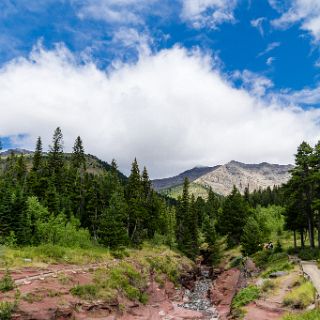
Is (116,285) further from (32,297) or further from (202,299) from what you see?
(202,299)

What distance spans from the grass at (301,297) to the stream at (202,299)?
33.8 feet

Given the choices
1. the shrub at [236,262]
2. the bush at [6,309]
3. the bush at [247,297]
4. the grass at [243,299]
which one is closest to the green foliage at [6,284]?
the bush at [6,309]

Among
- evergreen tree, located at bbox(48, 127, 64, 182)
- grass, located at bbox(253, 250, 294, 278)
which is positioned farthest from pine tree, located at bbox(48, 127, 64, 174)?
grass, located at bbox(253, 250, 294, 278)

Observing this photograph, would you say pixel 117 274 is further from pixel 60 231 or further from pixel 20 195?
pixel 20 195

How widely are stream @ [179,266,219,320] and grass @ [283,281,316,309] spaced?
10.3 meters

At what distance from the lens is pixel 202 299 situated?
166 ft

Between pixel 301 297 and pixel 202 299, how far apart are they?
23690mm

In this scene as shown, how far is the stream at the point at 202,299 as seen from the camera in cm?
4146

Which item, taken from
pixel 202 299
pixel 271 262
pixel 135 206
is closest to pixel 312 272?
pixel 271 262

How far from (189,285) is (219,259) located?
1758 centimetres

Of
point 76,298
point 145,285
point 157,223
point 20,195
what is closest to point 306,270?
point 145,285

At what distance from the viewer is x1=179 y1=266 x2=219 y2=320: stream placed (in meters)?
41.5

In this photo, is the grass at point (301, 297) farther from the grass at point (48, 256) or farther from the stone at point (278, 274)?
the grass at point (48, 256)

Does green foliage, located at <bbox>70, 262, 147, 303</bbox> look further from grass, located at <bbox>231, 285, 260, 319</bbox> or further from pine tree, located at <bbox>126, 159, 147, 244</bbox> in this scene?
pine tree, located at <bbox>126, 159, 147, 244</bbox>
